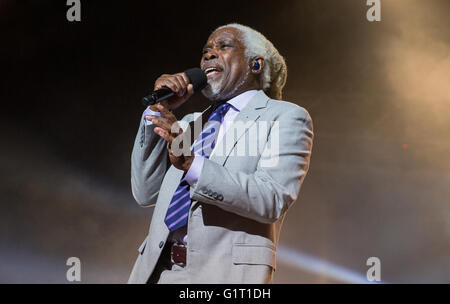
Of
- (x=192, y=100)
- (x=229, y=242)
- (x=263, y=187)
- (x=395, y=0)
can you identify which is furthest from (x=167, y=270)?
(x=395, y=0)

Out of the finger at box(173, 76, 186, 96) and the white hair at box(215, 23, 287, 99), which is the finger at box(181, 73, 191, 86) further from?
the white hair at box(215, 23, 287, 99)

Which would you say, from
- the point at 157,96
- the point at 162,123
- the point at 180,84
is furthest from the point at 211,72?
the point at 162,123

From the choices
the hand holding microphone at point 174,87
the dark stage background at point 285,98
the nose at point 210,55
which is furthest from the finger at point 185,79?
the dark stage background at point 285,98

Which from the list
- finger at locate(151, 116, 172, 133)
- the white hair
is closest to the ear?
the white hair

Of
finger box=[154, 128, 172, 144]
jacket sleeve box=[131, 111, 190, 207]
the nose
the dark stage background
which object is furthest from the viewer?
the dark stage background

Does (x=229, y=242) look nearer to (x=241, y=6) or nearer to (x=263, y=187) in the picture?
(x=263, y=187)

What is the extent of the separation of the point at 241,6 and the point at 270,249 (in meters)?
1.93

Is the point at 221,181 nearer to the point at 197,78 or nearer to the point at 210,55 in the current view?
the point at 197,78

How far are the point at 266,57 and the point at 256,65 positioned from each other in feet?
0.19

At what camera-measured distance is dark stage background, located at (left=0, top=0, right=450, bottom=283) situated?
3080mm

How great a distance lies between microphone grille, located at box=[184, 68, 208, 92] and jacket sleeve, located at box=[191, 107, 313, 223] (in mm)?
274

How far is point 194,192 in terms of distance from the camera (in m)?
1.34

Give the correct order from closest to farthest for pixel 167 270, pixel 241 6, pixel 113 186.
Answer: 1. pixel 167 270
2. pixel 241 6
3. pixel 113 186

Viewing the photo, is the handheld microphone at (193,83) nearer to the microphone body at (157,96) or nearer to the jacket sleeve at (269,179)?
the microphone body at (157,96)
